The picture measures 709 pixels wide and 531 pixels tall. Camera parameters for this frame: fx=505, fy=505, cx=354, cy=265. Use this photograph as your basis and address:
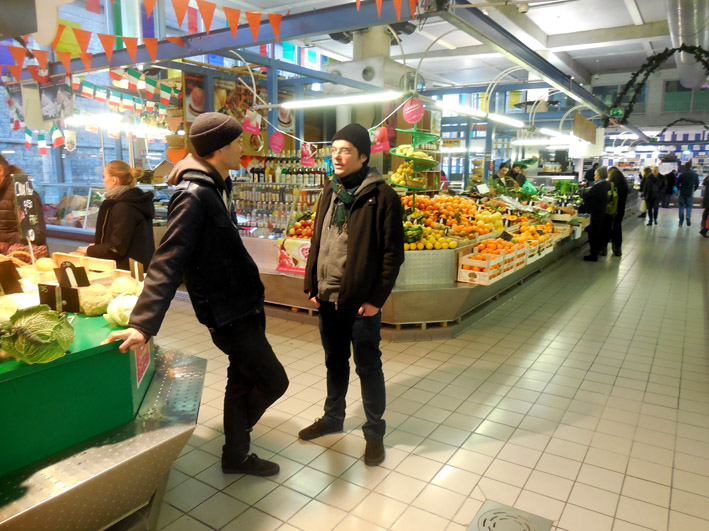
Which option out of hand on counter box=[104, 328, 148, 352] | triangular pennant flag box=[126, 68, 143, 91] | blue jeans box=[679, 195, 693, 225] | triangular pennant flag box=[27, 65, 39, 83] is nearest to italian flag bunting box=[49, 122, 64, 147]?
triangular pennant flag box=[27, 65, 39, 83]

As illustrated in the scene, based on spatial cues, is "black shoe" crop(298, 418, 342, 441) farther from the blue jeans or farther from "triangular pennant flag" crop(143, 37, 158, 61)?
the blue jeans

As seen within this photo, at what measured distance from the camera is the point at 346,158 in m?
2.76

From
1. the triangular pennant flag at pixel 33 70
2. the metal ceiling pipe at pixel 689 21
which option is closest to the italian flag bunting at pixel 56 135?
the triangular pennant flag at pixel 33 70

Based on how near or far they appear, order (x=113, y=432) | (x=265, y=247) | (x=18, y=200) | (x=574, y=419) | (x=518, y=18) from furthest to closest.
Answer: (x=518, y=18), (x=265, y=247), (x=574, y=419), (x=18, y=200), (x=113, y=432)

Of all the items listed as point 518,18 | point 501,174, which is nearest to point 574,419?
point 501,174

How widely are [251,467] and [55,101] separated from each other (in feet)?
29.1

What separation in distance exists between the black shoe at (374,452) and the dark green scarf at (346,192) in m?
1.27

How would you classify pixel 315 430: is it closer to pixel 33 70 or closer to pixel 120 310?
pixel 120 310

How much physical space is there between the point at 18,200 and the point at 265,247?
299 centimetres

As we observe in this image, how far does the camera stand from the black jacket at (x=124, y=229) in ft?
13.2

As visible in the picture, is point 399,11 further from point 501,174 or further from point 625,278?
point 501,174

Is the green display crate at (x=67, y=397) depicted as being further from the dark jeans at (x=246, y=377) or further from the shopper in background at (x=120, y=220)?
the shopper in background at (x=120, y=220)

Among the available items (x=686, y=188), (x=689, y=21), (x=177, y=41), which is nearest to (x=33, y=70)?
(x=177, y=41)

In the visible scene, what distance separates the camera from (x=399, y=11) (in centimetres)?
418
